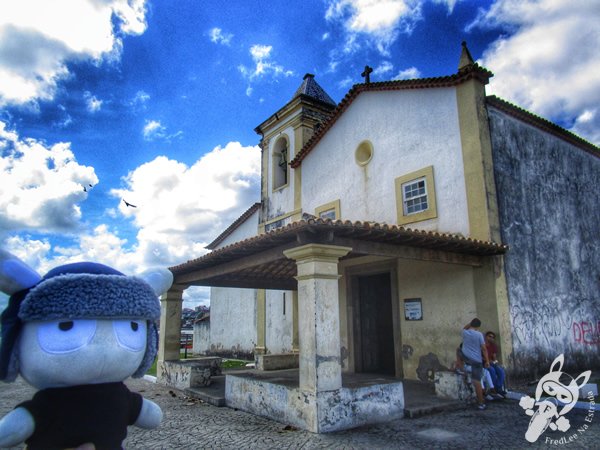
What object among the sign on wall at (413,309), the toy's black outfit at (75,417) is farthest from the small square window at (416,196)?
the toy's black outfit at (75,417)

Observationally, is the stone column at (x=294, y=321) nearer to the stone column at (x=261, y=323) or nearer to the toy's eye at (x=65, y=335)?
the stone column at (x=261, y=323)

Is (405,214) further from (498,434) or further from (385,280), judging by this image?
(498,434)

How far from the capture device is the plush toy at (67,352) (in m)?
2.63

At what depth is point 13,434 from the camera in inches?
99.3

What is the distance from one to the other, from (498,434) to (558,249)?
21.8 ft

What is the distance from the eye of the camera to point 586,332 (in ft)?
36.2

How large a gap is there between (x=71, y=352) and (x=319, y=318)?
433 cm

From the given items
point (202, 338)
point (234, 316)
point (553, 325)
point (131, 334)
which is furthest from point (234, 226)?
point (131, 334)

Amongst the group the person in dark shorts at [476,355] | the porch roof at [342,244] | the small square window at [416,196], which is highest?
the small square window at [416,196]

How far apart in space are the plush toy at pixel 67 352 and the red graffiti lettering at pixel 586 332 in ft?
36.7

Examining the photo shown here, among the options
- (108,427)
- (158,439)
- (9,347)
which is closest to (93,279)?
(9,347)

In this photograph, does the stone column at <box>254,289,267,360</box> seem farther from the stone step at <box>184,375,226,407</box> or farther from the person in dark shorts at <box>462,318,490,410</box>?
the person in dark shorts at <box>462,318,490,410</box>

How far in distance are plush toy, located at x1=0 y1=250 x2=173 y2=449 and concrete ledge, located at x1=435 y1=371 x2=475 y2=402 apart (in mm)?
6689

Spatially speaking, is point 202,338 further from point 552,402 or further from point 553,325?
point 552,402
